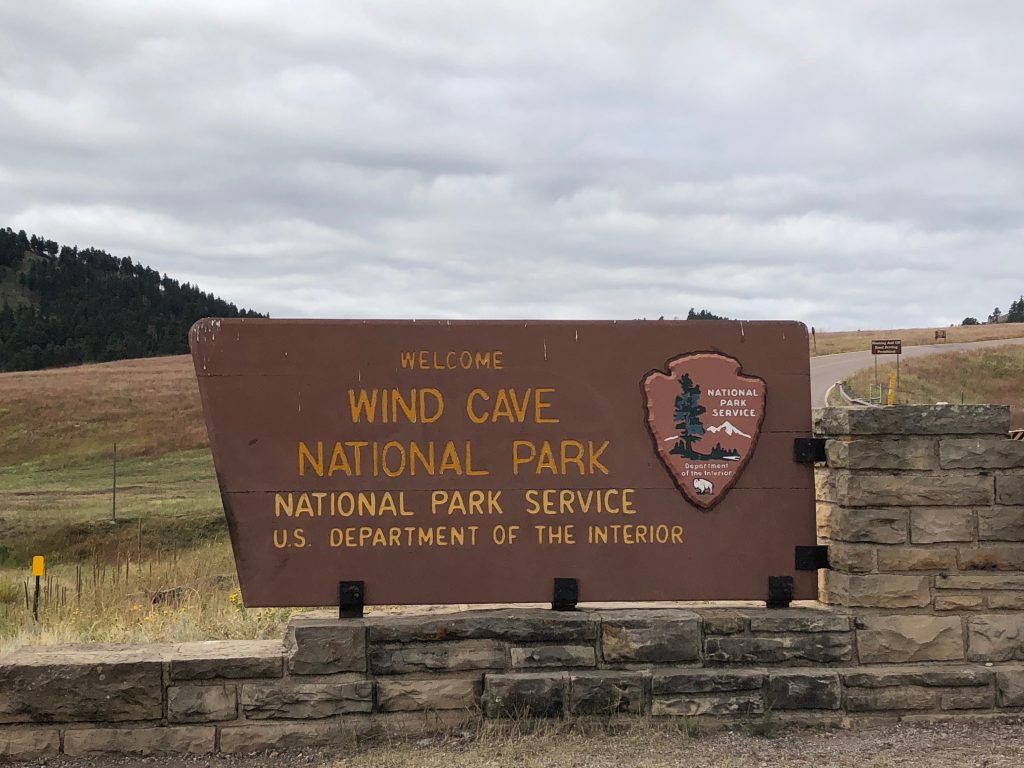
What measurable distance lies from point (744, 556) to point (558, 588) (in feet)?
3.89

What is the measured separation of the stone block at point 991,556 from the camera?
5520mm

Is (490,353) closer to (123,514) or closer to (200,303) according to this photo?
(123,514)

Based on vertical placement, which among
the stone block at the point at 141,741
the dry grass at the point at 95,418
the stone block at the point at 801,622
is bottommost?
the stone block at the point at 141,741

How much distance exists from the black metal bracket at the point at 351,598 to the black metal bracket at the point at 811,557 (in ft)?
8.81

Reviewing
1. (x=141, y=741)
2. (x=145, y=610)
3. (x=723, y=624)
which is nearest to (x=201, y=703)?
(x=141, y=741)

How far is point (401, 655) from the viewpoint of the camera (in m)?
5.26

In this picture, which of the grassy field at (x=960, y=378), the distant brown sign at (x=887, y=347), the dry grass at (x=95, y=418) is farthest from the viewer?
the grassy field at (x=960, y=378)

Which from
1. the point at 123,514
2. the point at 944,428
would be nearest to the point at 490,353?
the point at 944,428

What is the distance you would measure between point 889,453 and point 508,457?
7.57ft

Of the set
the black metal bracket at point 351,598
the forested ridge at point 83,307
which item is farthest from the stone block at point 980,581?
the forested ridge at point 83,307

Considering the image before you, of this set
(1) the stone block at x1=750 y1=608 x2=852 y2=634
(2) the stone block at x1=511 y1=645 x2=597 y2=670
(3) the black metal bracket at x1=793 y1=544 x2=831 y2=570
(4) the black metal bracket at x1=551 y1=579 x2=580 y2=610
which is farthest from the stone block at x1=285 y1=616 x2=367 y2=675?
(3) the black metal bracket at x1=793 y1=544 x2=831 y2=570

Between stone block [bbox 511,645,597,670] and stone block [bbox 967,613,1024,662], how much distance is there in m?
2.32

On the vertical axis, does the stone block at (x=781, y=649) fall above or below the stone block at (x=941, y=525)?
below

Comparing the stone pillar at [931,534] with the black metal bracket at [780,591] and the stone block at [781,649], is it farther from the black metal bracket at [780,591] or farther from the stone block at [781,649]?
the black metal bracket at [780,591]
